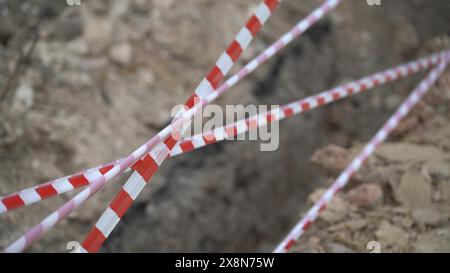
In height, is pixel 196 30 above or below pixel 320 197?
above

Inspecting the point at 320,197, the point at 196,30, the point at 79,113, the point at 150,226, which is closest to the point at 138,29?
the point at 196,30

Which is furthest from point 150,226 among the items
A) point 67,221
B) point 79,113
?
point 79,113

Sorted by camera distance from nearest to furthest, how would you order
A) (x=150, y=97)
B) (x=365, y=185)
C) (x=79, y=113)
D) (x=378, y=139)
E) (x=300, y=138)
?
(x=365, y=185), (x=378, y=139), (x=79, y=113), (x=150, y=97), (x=300, y=138)

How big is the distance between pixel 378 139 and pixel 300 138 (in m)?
1.18

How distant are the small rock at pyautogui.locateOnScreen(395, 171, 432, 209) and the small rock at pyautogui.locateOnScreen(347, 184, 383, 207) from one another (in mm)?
127

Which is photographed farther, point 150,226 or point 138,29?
point 138,29

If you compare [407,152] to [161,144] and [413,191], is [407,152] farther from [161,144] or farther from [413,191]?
[161,144]

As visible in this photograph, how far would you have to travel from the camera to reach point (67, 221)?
3545 millimetres

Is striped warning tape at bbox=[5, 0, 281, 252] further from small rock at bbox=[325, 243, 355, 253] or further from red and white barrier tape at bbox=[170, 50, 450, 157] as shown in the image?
small rock at bbox=[325, 243, 355, 253]

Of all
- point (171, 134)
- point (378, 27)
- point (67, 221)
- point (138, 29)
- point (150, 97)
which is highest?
point (378, 27)

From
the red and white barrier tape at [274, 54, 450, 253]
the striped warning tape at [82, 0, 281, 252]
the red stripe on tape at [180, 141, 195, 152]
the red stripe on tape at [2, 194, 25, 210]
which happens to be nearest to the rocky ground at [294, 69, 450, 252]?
the red and white barrier tape at [274, 54, 450, 253]

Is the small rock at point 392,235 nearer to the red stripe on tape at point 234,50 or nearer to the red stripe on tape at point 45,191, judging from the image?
the red stripe on tape at point 234,50
